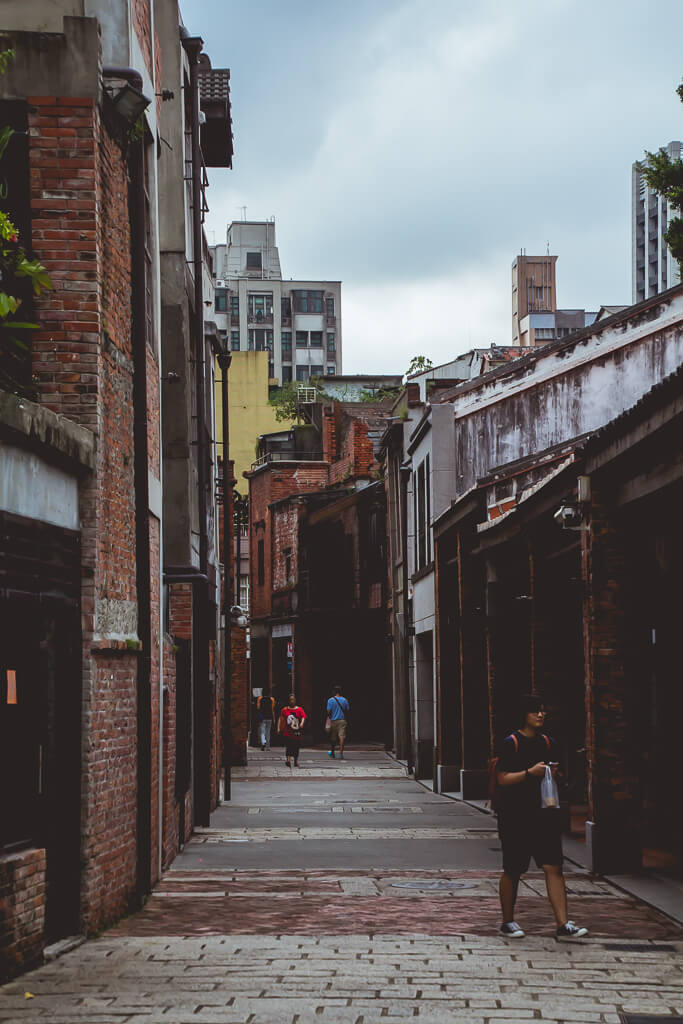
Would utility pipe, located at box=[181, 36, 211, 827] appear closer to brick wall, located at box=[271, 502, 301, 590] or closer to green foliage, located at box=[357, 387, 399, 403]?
brick wall, located at box=[271, 502, 301, 590]

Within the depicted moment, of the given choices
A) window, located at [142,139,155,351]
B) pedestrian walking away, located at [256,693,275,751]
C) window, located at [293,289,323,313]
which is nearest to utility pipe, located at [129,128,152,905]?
window, located at [142,139,155,351]

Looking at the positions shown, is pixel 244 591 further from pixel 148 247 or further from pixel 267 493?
pixel 148 247

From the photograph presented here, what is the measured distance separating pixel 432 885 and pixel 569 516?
12.6ft

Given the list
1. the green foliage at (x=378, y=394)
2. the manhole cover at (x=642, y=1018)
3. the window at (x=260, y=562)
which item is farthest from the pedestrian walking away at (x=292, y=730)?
the green foliage at (x=378, y=394)

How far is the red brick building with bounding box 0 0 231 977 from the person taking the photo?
9352 millimetres

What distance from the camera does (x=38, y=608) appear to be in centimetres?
966

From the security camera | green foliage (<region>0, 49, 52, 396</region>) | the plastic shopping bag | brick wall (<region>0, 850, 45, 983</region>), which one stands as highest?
green foliage (<region>0, 49, 52, 396</region>)

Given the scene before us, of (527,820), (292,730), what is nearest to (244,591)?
(292,730)

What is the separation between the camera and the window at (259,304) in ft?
359

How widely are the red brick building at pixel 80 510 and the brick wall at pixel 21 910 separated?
0.02 m

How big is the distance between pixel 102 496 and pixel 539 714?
12.1 feet

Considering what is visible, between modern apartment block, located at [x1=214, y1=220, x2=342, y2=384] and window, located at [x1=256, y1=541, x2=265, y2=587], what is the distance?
5629 centimetres

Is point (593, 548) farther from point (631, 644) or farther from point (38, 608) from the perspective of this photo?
point (38, 608)

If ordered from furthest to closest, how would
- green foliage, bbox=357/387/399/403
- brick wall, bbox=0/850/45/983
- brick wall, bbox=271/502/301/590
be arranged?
green foliage, bbox=357/387/399/403 → brick wall, bbox=271/502/301/590 → brick wall, bbox=0/850/45/983
